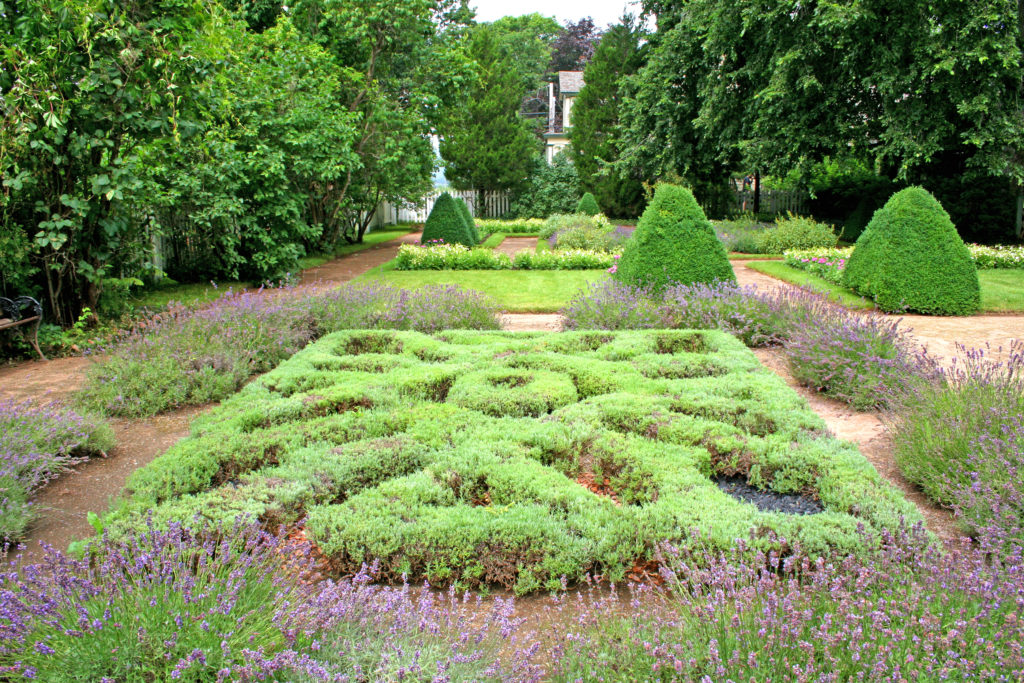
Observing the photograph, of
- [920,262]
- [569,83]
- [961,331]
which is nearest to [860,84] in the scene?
[920,262]

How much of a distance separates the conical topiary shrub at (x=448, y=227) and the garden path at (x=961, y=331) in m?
10.5

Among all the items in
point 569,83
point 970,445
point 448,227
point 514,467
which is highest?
point 569,83

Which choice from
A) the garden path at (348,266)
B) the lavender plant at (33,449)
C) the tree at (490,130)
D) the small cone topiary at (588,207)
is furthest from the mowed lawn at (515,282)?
the tree at (490,130)

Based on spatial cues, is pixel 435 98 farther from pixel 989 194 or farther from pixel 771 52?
pixel 989 194

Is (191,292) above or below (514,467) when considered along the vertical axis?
above

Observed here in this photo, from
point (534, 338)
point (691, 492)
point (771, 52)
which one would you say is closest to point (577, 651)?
point (691, 492)

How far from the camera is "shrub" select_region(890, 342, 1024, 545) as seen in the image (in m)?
3.04

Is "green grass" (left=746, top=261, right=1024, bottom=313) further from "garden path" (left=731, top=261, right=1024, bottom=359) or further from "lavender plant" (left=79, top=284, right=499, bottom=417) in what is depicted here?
"lavender plant" (left=79, top=284, right=499, bottom=417)

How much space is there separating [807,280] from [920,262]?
9.03 feet

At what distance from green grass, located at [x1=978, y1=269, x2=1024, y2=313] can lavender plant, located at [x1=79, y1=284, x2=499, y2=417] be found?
7.00 metres

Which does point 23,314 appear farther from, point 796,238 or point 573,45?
point 573,45

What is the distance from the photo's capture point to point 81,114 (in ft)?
22.2

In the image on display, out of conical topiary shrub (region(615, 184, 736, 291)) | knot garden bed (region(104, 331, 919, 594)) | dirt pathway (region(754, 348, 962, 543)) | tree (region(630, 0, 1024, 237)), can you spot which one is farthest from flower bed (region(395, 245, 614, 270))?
knot garden bed (region(104, 331, 919, 594))

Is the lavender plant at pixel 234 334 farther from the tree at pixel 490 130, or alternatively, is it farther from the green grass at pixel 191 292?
the tree at pixel 490 130
